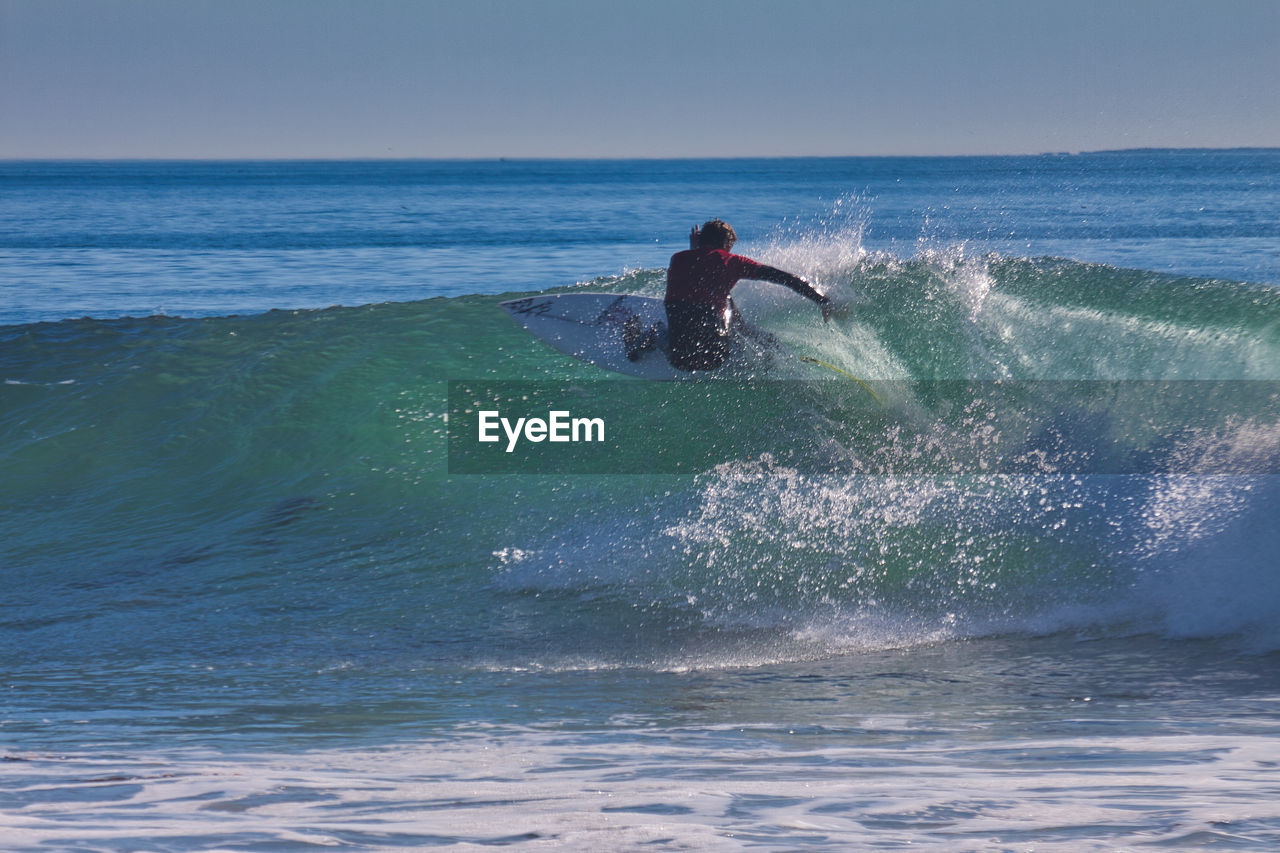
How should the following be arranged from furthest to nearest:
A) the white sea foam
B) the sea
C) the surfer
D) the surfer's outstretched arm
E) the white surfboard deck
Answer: the white surfboard deck, the surfer, the surfer's outstretched arm, the sea, the white sea foam

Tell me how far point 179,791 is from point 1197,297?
29.3ft

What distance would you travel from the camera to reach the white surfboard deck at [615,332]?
8.02m

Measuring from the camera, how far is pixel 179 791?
9.70ft

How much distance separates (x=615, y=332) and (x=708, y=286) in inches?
49.2


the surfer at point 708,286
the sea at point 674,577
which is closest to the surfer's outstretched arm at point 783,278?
the surfer at point 708,286

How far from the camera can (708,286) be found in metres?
7.32

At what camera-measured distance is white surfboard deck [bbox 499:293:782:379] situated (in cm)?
802

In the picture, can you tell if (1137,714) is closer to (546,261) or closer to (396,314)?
(396,314)

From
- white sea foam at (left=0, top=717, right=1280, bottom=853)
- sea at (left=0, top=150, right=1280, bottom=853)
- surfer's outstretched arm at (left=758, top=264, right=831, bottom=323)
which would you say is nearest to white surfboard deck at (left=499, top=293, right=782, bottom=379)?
sea at (left=0, top=150, right=1280, bottom=853)

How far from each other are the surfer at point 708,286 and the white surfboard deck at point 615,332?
264 millimetres

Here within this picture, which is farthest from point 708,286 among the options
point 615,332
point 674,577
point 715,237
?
point 674,577
